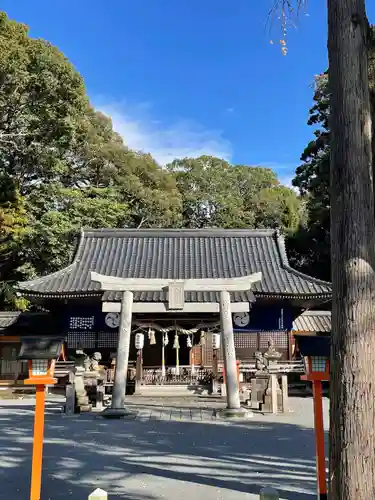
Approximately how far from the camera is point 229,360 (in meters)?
10.3

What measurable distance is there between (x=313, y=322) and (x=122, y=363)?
1095 cm

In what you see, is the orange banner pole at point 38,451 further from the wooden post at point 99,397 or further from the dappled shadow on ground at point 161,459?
the wooden post at point 99,397

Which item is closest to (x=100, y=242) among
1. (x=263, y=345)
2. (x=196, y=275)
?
(x=196, y=275)

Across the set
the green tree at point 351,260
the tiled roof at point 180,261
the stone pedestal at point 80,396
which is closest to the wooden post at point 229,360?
the stone pedestal at point 80,396

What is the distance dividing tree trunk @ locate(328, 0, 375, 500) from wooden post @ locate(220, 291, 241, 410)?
688 centimetres

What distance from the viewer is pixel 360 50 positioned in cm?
376

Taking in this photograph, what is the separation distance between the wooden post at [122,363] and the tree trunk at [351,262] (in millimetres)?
7298

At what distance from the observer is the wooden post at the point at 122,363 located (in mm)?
9992

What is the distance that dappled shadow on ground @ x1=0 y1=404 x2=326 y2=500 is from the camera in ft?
16.3

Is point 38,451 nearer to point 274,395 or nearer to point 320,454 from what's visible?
point 320,454

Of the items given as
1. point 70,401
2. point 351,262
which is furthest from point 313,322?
point 351,262

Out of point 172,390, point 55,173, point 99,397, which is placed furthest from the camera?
point 55,173

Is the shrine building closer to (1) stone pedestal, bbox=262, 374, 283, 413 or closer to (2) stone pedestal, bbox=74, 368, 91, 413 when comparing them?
(2) stone pedestal, bbox=74, 368, 91, 413

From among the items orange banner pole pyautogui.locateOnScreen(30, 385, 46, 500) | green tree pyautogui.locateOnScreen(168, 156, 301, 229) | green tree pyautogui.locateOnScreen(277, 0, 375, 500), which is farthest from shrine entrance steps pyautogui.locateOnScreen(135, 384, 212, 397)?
green tree pyautogui.locateOnScreen(168, 156, 301, 229)
